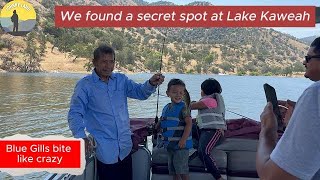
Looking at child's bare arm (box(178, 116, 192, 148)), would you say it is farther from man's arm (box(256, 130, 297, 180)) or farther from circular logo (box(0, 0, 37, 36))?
circular logo (box(0, 0, 37, 36))

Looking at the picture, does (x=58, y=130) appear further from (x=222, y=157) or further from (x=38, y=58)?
(x=38, y=58)

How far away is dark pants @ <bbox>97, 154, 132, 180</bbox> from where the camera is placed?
2.95 metres

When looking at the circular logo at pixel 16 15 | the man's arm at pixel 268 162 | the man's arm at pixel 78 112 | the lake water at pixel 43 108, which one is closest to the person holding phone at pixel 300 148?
the man's arm at pixel 268 162

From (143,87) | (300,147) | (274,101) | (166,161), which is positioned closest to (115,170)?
(143,87)

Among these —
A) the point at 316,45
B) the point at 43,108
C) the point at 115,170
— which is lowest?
the point at 43,108

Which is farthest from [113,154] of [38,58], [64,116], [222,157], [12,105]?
[38,58]

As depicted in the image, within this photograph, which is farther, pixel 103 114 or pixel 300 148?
pixel 103 114

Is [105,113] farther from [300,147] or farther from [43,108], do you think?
[43,108]

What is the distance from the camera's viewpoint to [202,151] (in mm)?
3742

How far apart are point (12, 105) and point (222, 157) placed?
990 inches

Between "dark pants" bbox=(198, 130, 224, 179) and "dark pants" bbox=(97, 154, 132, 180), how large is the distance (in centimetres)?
90

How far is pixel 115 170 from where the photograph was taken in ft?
9.70

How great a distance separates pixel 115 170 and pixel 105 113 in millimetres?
384

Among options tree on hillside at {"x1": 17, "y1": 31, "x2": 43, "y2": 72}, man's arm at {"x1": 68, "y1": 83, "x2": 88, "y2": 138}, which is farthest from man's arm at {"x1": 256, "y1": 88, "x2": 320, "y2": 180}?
tree on hillside at {"x1": 17, "y1": 31, "x2": 43, "y2": 72}
